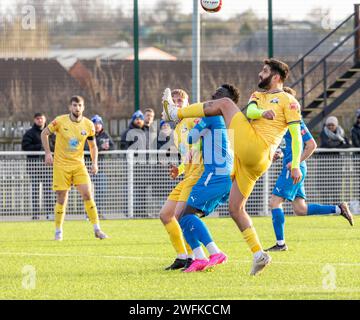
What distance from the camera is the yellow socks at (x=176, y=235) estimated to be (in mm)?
13031

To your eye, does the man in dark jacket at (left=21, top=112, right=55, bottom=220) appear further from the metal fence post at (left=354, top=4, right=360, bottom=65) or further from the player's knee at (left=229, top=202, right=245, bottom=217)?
the player's knee at (left=229, top=202, right=245, bottom=217)

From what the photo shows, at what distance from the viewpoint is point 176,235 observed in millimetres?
13031

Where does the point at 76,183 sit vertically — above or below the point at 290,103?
below

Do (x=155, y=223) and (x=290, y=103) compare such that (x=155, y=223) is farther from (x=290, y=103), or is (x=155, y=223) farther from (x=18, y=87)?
(x=290, y=103)

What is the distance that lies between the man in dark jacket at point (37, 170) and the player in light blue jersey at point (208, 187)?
9046 mm

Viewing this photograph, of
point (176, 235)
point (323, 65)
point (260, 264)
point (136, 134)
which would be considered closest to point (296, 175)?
point (260, 264)

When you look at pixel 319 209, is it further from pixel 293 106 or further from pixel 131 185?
pixel 131 185

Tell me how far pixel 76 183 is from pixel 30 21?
9.03 metres

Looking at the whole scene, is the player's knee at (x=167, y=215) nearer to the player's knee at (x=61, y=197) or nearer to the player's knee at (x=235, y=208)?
the player's knee at (x=235, y=208)

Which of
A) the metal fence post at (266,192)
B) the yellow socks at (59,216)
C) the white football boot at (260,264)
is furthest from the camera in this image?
the metal fence post at (266,192)

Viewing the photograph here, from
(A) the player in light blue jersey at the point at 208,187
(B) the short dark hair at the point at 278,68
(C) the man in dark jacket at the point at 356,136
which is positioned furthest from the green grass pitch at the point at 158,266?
(C) the man in dark jacket at the point at 356,136

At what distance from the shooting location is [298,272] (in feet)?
40.5

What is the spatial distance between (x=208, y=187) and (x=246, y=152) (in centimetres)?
98
